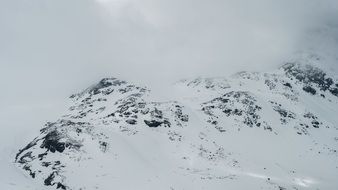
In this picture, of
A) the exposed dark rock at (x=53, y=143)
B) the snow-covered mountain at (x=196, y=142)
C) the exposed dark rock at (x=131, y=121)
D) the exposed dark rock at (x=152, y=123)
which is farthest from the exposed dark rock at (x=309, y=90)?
the exposed dark rock at (x=53, y=143)

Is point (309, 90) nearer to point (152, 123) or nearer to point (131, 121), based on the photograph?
point (152, 123)

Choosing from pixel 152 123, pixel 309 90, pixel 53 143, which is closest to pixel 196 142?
pixel 152 123

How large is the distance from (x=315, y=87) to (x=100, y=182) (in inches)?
4354

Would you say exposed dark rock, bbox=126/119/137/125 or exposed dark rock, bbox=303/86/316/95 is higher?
exposed dark rock, bbox=303/86/316/95

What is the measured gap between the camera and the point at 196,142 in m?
102

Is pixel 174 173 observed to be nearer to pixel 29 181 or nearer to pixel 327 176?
pixel 29 181

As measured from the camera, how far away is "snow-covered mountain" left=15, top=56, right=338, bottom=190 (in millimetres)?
80938

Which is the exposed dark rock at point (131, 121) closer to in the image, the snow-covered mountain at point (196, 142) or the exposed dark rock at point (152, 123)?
the snow-covered mountain at point (196, 142)

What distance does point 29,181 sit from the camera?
74.6 meters

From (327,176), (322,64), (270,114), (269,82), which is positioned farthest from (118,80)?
(327,176)

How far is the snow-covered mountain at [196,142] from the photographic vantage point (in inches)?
3187

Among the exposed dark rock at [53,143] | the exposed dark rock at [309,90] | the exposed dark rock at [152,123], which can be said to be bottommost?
the exposed dark rock at [53,143]

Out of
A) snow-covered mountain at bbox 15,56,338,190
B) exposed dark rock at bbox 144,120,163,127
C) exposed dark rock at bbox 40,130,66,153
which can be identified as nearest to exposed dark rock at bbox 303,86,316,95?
snow-covered mountain at bbox 15,56,338,190

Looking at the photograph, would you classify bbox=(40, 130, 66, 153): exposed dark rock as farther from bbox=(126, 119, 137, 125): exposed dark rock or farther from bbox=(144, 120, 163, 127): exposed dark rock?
bbox=(144, 120, 163, 127): exposed dark rock
